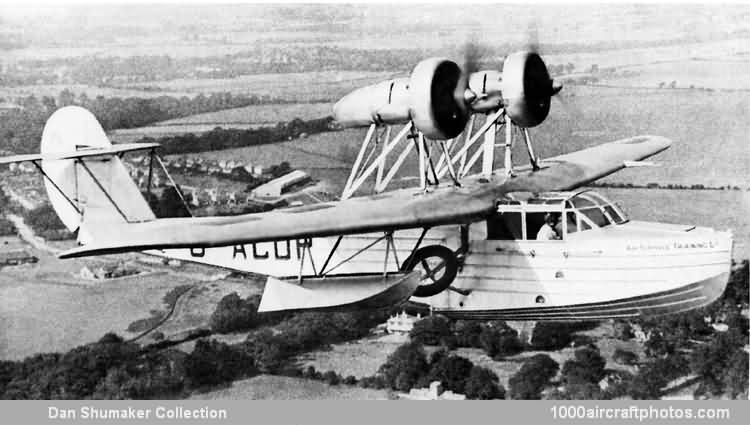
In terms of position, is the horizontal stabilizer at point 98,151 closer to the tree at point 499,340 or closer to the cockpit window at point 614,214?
A: the cockpit window at point 614,214

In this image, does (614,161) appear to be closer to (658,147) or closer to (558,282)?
(658,147)

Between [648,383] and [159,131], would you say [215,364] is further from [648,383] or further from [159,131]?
[648,383]

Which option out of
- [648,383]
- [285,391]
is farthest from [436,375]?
[648,383]

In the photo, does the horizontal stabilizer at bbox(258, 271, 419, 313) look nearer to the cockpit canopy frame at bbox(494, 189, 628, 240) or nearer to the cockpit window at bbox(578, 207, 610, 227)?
the cockpit canopy frame at bbox(494, 189, 628, 240)

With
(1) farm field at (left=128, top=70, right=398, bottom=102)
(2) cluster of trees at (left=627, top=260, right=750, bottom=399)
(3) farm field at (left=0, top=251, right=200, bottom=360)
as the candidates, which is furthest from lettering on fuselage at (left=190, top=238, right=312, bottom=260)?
(1) farm field at (left=128, top=70, right=398, bottom=102)

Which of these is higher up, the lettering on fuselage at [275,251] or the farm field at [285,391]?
the lettering on fuselage at [275,251]

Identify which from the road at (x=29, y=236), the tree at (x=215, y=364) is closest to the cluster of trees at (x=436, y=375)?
the tree at (x=215, y=364)

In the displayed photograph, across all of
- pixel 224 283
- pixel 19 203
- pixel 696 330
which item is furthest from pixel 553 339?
pixel 19 203
